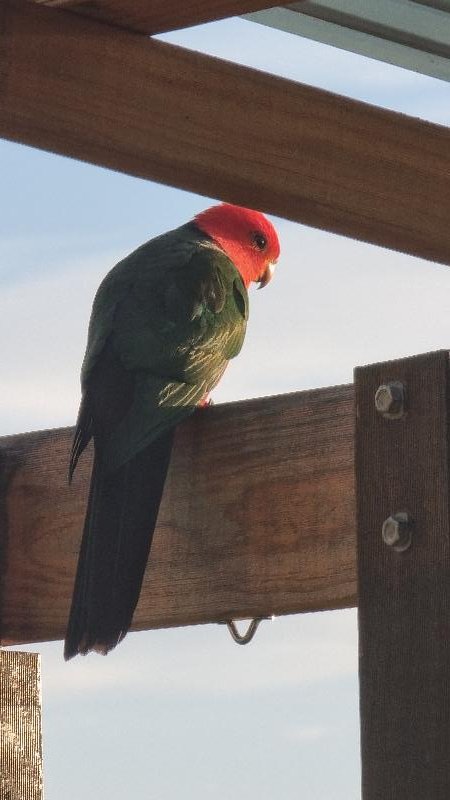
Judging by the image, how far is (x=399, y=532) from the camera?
51.4 inches

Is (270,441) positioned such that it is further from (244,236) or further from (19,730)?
(244,236)

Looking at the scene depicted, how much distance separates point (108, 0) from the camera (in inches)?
82.6

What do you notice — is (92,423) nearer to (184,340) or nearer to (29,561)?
(29,561)

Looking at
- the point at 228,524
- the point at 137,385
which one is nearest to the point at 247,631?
the point at 228,524

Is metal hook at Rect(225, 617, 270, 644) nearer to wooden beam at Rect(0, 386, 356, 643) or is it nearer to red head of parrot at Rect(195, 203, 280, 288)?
wooden beam at Rect(0, 386, 356, 643)

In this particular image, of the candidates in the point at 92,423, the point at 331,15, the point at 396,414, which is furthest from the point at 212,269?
the point at 396,414

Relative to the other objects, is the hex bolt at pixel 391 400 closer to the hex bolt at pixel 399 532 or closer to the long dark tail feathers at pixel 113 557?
the hex bolt at pixel 399 532

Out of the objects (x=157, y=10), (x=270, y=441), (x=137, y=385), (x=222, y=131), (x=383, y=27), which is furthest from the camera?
(x=383, y=27)

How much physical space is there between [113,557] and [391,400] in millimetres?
729

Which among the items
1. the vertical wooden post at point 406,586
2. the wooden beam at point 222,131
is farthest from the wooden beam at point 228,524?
the wooden beam at point 222,131

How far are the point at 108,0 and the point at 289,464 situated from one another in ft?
2.76

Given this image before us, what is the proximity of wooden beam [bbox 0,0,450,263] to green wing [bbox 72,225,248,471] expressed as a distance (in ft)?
1.10

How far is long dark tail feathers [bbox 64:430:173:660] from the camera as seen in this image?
75.1 inches

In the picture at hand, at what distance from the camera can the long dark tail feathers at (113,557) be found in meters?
1.91
